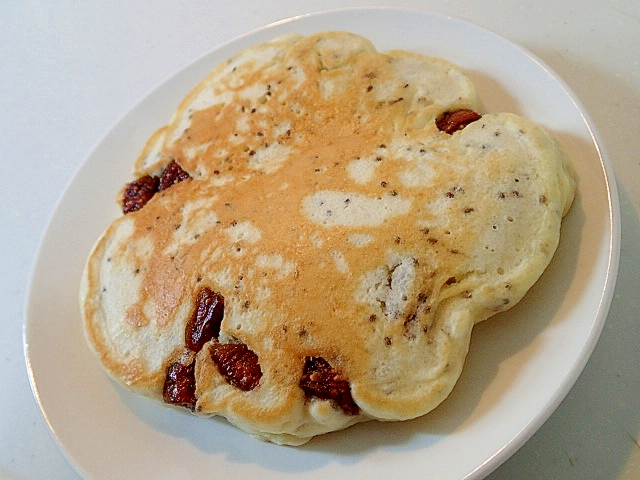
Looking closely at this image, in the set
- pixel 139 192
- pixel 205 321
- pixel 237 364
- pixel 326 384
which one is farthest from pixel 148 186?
pixel 326 384

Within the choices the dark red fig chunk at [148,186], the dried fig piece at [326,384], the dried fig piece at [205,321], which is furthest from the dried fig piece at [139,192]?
the dried fig piece at [326,384]

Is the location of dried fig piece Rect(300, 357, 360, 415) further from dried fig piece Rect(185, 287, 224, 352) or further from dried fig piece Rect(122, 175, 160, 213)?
dried fig piece Rect(122, 175, 160, 213)

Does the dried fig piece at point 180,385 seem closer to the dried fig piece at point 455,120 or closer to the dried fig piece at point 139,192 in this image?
the dried fig piece at point 139,192

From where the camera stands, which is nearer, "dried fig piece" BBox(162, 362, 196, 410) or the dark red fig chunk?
"dried fig piece" BBox(162, 362, 196, 410)

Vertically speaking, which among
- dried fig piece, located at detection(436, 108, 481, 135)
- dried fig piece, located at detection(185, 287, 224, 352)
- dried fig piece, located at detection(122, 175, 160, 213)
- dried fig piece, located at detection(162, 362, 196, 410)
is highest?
dried fig piece, located at detection(436, 108, 481, 135)

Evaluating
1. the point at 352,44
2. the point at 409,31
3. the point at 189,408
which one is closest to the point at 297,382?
the point at 189,408

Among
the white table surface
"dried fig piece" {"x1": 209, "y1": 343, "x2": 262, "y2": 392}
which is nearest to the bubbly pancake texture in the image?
"dried fig piece" {"x1": 209, "y1": 343, "x2": 262, "y2": 392}

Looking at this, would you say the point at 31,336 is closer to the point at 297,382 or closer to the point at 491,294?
the point at 297,382
